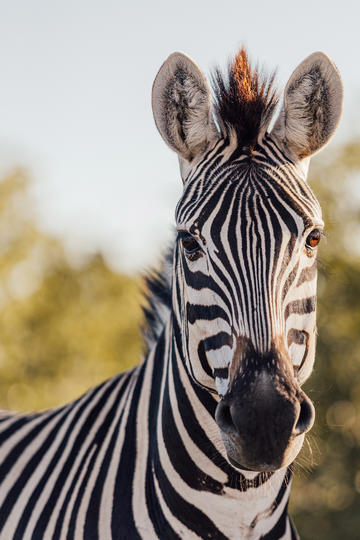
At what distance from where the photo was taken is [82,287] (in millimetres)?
32031

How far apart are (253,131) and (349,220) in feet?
76.4

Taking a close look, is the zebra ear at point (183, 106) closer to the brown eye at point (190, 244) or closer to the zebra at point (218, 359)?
the zebra at point (218, 359)

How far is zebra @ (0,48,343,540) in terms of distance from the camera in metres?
2.51

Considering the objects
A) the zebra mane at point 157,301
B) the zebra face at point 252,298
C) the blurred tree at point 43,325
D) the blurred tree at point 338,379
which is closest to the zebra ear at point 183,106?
the zebra face at point 252,298

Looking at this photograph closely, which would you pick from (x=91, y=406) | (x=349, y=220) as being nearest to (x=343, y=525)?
(x=349, y=220)

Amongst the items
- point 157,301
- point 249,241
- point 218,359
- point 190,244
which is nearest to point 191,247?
point 190,244

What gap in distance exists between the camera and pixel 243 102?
3.09 m

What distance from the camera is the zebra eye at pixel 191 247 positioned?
285 cm

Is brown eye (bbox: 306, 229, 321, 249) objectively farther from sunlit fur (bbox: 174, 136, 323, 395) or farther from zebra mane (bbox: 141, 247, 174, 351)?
zebra mane (bbox: 141, 247, 174, 351)

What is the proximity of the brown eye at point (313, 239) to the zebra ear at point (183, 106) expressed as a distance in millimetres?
767

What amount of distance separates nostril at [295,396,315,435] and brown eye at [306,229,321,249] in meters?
0.76

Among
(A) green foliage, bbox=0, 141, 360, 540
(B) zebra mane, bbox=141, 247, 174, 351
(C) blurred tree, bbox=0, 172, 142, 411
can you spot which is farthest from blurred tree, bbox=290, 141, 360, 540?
(B) zebra mane, bbox=141, 247, 174, 351

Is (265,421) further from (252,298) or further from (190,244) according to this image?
(190,244)

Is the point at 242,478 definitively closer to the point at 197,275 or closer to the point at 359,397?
the point at 197,275
